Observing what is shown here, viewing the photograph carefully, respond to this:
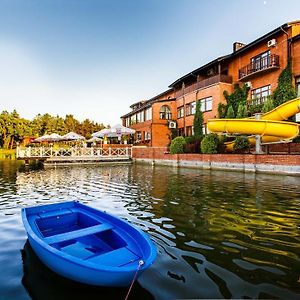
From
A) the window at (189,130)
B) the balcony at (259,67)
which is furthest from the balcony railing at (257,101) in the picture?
the window at (189,130)

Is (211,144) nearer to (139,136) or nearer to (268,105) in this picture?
(268,105)

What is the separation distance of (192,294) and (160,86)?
46.4 metres

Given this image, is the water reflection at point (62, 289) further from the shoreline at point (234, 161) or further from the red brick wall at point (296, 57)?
the red brick wall at point (296, 57)

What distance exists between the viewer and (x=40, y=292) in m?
3.55

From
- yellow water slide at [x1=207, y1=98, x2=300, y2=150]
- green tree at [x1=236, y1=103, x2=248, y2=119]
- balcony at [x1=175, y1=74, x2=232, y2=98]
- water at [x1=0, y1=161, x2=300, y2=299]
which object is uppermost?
balcony at [x1=175, y1=74, x2=232, y2=98]

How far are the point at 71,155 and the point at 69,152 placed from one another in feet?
6.18

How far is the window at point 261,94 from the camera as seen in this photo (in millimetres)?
24391

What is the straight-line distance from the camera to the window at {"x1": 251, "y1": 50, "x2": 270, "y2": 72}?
24.3 meters

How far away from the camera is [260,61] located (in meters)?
25.1

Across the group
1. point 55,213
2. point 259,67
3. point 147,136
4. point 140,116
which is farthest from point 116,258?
point 140,116

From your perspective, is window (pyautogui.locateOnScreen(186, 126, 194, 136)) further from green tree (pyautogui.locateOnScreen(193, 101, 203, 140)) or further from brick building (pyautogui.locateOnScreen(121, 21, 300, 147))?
green tree (pyautogui.locateOnScreen(193, 101, 203, 140))

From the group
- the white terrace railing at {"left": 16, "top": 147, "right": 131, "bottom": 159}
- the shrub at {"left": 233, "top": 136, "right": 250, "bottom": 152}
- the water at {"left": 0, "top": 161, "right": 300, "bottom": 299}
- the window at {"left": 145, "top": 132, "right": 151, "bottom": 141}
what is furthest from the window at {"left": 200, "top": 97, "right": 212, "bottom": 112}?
the water at {"left": 0, "top": 161, "right": 300, "bottom": 299}

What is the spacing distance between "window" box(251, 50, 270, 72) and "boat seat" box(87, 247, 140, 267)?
991 inches

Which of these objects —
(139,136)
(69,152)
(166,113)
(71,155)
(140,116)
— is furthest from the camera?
(140,116)
